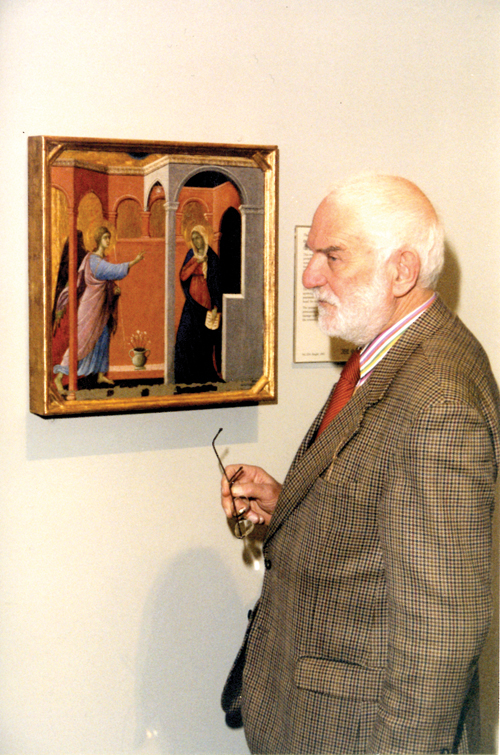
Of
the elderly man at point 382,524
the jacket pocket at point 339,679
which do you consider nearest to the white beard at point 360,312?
the elderly man at point 382,524

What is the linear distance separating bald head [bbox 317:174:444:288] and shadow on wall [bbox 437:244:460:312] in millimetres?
709

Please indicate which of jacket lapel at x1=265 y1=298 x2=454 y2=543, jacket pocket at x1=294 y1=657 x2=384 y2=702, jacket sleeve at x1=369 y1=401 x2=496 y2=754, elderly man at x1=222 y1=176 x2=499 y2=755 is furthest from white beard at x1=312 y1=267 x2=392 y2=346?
jacket pocket at x1=294 y1=657 x2=384 y2=702

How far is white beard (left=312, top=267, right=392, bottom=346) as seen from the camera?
1482mm

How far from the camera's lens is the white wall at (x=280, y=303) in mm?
1718

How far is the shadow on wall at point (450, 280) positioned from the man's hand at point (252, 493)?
2.68 ft

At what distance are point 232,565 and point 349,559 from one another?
71 cm

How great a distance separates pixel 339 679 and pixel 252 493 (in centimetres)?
49

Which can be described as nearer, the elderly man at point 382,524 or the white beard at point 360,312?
the elderly man at point 382,524

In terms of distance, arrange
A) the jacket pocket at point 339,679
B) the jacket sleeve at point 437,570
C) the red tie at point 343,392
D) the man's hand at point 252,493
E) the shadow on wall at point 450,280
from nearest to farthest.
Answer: the jacket sleeve at point 437,570
the jacket pocket at point 339,679
the red tie at point 343,392
the man's hand at point 252,493
the shadow on wall at point 450,280

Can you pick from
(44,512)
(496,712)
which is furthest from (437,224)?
(496,712)

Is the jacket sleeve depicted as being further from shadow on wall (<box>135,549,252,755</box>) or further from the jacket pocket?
shadow on wall (<box>135,549,252,755</box>)

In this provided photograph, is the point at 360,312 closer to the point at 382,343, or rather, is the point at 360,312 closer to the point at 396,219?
the point at 382,343

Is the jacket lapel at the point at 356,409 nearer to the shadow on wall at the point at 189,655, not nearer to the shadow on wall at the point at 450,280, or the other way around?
the shadow on wall at the point at 189,655

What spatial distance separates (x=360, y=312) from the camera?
1.51 m
